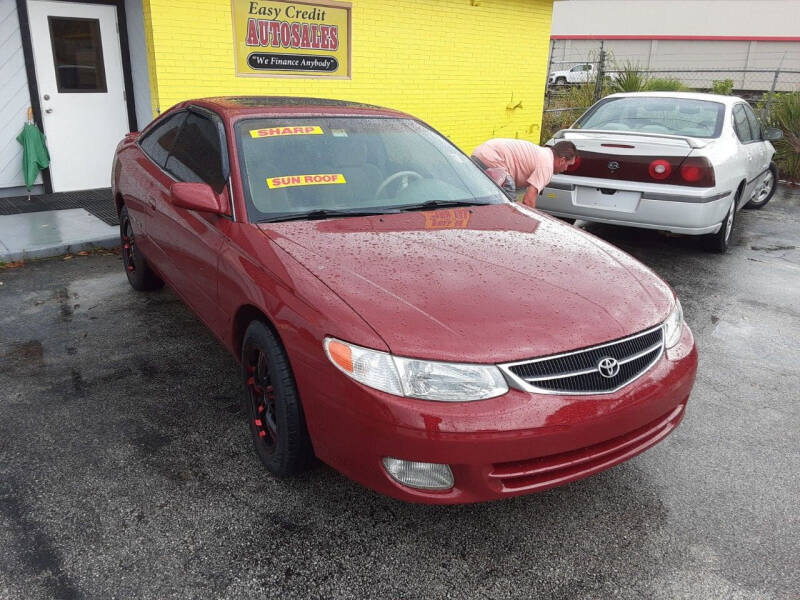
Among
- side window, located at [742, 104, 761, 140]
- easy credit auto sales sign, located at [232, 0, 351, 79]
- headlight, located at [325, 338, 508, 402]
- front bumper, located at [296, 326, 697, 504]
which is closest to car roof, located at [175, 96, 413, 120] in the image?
front bumper, located at [296, 326, 697, 504]

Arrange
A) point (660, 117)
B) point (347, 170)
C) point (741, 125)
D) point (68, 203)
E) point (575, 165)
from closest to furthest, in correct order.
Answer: point (347, 170) < point (575, 165) < point (660, 117) < point (741, 125) < point (68, 203)

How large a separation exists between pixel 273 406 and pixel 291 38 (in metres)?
6.34

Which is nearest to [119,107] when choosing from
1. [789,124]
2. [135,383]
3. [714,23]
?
[135,383]

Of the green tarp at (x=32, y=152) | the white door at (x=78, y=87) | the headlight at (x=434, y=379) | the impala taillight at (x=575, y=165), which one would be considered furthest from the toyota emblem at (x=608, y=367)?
the white door at (x=78, y=87)

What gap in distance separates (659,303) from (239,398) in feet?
7.08

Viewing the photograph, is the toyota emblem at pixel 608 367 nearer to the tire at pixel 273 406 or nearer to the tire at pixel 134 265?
the tire at pixel 273 406

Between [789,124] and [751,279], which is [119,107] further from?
[789,124]

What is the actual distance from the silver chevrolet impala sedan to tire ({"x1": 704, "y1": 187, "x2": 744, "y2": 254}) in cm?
1

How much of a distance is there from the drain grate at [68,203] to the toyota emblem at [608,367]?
5778mm

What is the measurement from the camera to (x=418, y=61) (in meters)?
9.30

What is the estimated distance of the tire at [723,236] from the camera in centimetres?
662

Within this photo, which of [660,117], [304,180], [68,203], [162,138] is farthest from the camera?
[68,203]

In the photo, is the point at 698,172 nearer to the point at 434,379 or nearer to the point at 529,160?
the point at 529,160

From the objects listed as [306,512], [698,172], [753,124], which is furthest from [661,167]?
[306,512]
